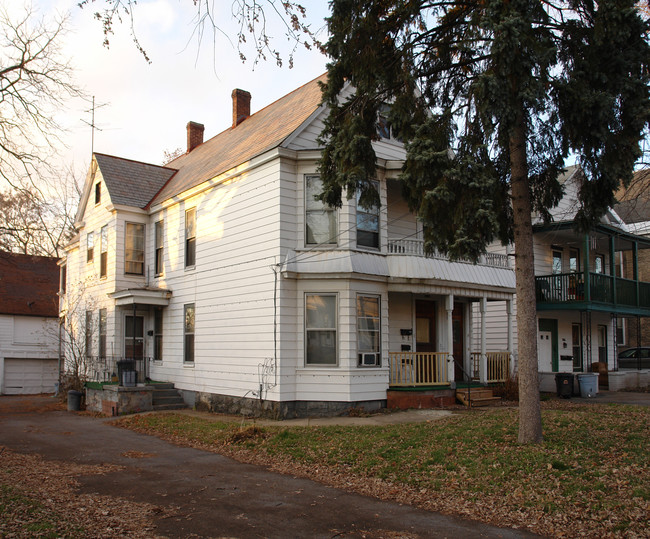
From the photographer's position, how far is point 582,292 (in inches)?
886

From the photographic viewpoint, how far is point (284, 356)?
1503 centimetres

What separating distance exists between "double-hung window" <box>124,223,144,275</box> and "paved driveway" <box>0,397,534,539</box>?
31.9 feet

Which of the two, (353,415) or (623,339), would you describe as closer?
(353,415)

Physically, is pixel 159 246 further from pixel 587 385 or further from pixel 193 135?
pixel 587 385

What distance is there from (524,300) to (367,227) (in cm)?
714

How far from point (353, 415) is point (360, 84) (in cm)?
793

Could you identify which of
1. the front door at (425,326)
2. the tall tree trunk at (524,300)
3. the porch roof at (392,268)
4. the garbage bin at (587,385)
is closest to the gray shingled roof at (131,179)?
the porch roof at (392,268)

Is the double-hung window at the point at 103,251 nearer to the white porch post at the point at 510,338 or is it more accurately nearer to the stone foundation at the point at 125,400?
the stone foundation at the point at 125,400

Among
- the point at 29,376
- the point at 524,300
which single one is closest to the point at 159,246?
the point at 524,300

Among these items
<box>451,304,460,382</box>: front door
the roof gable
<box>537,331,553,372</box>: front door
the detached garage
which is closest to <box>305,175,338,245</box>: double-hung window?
<box>451,304,460,382</box>: front door

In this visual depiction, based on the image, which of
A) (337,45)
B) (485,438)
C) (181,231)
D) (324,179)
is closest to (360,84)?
(337,45)

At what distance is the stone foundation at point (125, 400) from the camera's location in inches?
701

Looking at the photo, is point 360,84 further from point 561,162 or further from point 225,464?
point 225,464

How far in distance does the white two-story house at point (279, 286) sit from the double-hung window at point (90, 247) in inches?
37.1
